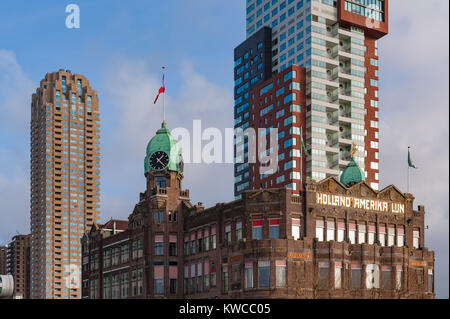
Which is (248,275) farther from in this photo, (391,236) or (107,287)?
(107,287)

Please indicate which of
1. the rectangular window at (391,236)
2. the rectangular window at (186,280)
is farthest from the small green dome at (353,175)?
the rectangular window at (186,280)

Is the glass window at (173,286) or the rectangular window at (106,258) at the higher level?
the rectangular window at (106,258)

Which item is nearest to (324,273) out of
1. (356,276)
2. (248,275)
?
(356,276)

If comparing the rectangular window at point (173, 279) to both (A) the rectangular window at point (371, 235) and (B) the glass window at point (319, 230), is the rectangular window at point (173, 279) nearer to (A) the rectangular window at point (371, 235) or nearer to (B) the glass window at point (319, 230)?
(B) the glass window at point (319, 230)

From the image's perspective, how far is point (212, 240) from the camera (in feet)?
371

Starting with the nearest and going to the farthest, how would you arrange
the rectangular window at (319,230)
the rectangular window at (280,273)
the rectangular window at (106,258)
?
the rectangular window at (280,273) → the rectangular window at (319,230) → the rectangular window at (106,258)

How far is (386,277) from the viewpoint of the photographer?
10931 centimetres

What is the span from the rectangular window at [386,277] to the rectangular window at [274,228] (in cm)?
1595

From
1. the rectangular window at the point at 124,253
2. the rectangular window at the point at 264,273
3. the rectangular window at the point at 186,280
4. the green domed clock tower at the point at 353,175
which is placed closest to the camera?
the rectangular window at the point at 264,273

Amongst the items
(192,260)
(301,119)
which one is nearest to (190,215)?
(192,260)

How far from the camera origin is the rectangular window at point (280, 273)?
331 ft

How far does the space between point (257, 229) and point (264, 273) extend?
6.01 meters
